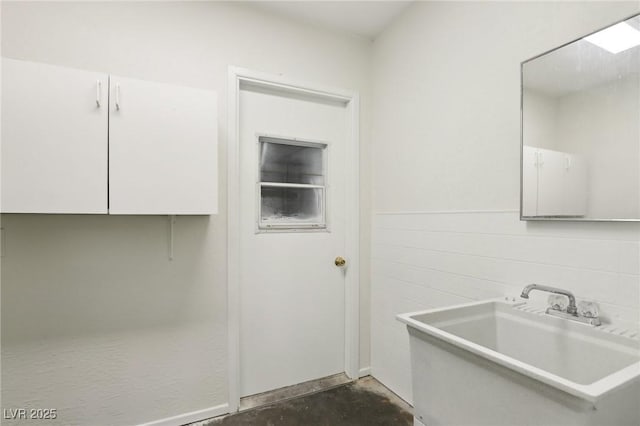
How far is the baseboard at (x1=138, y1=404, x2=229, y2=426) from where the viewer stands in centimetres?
181

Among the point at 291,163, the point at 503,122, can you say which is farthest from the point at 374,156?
the point at 503,122

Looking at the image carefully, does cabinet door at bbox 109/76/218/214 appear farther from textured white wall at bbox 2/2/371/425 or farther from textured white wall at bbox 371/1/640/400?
textured white wall at bbox 371/1/640/400

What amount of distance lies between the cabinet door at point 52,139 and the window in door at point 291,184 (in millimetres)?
938

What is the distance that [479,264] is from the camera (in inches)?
63.7

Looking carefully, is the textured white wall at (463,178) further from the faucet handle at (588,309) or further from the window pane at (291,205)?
the window pane at (291,205)

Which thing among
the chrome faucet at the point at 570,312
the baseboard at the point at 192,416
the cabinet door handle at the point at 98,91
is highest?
the cabinet door handle at the point at 98,91

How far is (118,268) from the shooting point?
5.69 ft

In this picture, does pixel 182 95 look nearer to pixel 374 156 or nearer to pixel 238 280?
pixel 238 280

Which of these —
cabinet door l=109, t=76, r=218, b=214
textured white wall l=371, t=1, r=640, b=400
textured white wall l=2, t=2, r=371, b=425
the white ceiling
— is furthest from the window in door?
the white ceiling

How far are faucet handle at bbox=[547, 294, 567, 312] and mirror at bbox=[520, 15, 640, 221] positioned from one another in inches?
12.5

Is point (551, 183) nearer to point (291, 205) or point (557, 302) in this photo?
point (557, 302)

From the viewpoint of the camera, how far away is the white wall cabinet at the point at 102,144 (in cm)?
132

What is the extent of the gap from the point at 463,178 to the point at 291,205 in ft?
3.71

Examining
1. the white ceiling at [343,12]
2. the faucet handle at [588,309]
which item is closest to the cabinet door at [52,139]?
the white ceiling at [343,12]
